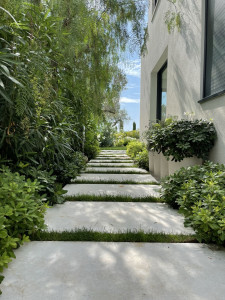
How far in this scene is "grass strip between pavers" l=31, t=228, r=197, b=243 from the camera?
150 cm

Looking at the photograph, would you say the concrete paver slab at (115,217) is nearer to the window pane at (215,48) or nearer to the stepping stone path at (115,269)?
the stepping stone path at (115,269)

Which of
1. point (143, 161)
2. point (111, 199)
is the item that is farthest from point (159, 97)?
point (111, 199)

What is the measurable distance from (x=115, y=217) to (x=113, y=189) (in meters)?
0.96

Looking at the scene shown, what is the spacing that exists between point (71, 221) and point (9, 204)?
0.52 metres

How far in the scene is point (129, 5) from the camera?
2498mm

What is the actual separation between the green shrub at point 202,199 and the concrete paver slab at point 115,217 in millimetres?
139

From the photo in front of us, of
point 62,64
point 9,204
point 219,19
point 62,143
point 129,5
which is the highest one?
point 129,5

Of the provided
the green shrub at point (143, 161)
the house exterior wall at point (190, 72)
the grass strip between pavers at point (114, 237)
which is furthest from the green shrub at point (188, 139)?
the green shrub at point (143, 161)

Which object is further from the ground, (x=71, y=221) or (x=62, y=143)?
(x=62, y=143)

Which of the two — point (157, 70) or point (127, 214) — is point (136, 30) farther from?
point (157, 70)

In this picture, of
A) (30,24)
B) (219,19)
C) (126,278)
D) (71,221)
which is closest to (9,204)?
(71,221)

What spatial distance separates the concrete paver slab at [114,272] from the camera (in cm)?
101

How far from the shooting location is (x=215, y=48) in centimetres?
242

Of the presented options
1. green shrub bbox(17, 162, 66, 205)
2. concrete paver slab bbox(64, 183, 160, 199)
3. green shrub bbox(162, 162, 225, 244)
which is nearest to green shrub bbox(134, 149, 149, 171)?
concrete paver slab bbox(64, 183, 160, 199)
